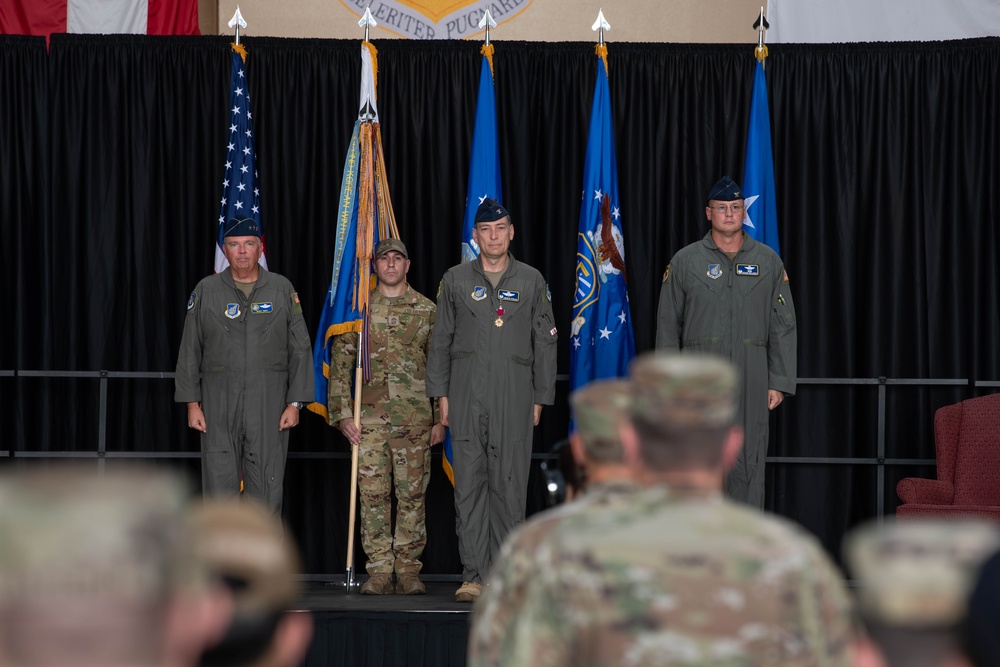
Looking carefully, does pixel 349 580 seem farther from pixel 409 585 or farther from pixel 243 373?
pixel 243 373

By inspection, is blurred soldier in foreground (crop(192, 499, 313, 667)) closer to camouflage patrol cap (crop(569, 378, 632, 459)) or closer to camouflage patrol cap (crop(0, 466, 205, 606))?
camouflage patrol cap (crop(0, 466, 205, 606))

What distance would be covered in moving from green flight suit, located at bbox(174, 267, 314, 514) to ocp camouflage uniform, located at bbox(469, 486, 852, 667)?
420 cm

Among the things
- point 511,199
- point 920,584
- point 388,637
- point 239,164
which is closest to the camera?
point 920,584

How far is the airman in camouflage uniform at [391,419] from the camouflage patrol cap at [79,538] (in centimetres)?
479

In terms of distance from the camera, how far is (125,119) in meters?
6.61

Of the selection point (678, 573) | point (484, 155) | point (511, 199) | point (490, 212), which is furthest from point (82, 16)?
point (678, 573)

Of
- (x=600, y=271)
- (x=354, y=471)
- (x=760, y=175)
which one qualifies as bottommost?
(x=354, y=471)

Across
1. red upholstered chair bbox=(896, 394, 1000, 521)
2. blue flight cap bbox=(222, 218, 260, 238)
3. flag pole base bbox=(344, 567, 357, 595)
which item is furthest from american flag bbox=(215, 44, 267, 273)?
red upholstered chair bbox=(896, 394, 1000, 521)

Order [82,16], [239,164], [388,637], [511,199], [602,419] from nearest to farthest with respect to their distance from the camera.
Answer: [602,419] → [388,637] → [239,164] → [511,199] → [82,16]

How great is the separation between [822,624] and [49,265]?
5.69 m

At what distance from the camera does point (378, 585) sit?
18.8 feet

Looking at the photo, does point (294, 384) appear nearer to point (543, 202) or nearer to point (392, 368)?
point (392, 368)

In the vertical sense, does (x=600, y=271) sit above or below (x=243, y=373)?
above

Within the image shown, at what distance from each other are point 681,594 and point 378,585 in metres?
4.33
